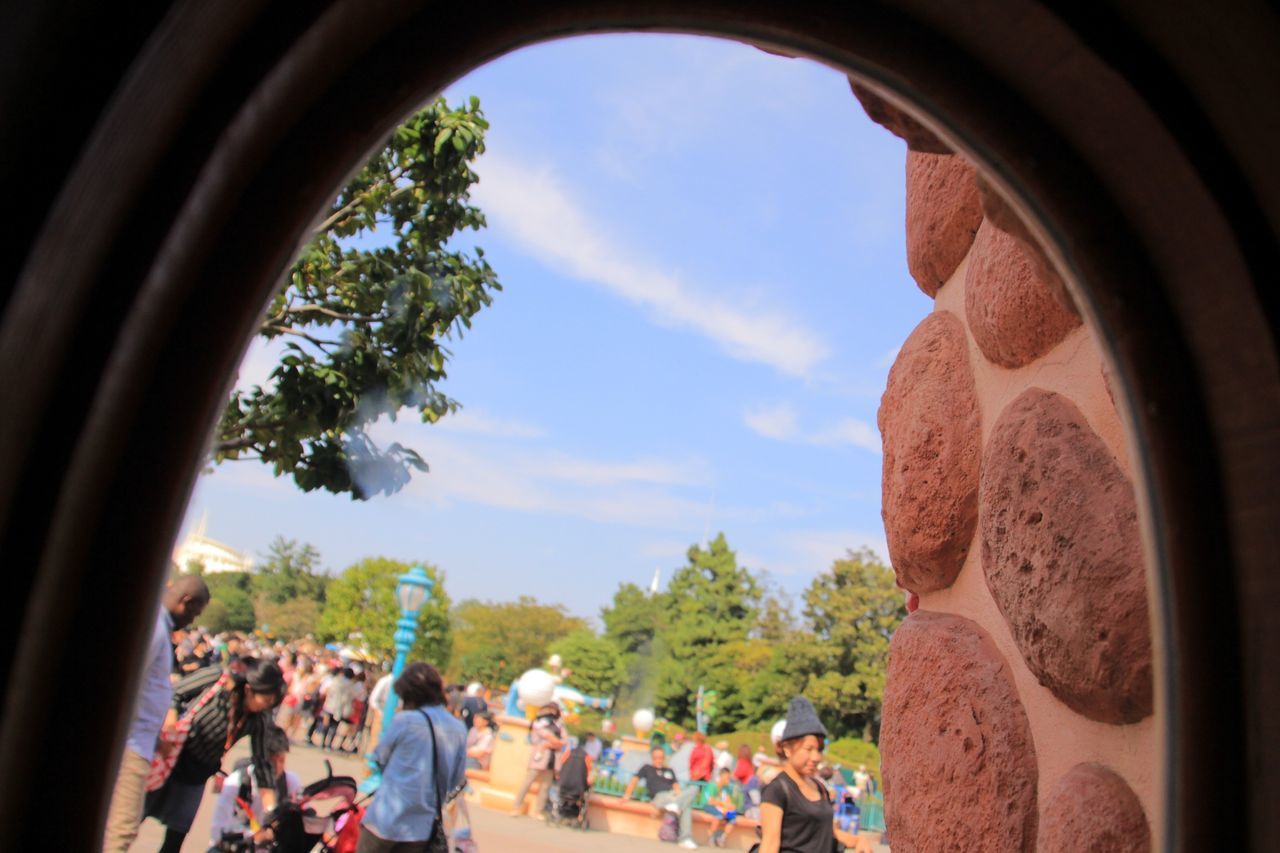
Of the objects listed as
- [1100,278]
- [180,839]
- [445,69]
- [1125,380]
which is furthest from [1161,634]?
[180,839]

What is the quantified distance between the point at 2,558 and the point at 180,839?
15.6ft

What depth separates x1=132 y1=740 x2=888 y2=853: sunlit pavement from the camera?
902cm

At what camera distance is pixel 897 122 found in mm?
1734

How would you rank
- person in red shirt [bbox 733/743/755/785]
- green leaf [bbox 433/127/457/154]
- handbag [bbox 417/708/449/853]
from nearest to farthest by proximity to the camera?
handbag [bbox 417/708/449/853]
green leaf [bbox 433/127/457/154]
person in red shirt [bbox 733/743/755/785]

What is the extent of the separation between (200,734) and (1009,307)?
13.8ft

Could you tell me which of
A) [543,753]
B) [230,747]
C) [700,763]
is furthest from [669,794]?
[230,747]

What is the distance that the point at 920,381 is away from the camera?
7.19 ft

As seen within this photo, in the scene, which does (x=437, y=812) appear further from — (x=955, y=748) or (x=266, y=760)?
(x=955, y=748)

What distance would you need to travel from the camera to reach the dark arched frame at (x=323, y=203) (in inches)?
29.4

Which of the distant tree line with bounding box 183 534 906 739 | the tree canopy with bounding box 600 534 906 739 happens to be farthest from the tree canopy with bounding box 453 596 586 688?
the tree canopy with bounding box 600 534 906 739

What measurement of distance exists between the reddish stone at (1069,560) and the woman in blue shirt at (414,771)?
3.39 meters

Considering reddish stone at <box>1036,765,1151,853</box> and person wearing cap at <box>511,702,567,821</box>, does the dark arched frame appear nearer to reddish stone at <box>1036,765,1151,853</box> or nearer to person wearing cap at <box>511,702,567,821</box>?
reddish stone at <box>1036,765,1151,853</box>

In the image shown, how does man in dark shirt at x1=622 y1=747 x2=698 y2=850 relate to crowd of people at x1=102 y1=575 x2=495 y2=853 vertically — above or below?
below

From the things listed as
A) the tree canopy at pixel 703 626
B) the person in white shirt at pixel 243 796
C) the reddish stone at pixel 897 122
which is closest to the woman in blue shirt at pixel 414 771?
the person in white shirt at pixel 243 796
